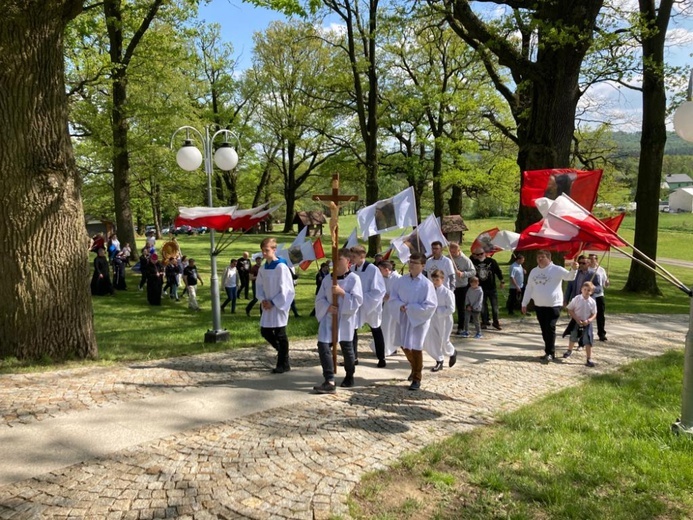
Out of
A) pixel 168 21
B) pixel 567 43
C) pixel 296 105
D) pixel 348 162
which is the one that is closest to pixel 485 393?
pixel 567 43

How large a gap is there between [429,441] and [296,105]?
122 ft

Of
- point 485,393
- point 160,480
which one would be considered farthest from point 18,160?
point 485,393

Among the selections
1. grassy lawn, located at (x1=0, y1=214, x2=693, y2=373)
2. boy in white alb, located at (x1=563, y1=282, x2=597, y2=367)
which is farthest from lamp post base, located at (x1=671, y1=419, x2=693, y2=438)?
grassy lawn, located at (x1=0, y1=214, x2=693, y2=373)

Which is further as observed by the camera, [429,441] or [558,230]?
[558,230]

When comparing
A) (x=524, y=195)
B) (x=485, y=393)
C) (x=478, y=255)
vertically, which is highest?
(x=524, y=195)

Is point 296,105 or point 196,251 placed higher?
point 296,105

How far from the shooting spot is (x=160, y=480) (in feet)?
14.4

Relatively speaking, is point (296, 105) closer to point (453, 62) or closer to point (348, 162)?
point (348, 162)

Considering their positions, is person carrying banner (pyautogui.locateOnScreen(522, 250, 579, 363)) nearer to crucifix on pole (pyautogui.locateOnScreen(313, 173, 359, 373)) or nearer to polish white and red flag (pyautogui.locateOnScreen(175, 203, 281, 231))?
crucifix on pole (pyautogui.locateOnScreen(313, 173, 359, 373))

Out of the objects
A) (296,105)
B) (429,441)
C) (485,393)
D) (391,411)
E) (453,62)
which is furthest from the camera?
(296,105)

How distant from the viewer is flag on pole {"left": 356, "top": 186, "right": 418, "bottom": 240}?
11102 mm

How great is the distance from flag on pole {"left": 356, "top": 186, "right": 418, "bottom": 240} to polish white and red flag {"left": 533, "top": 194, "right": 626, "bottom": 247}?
4645 millimetres

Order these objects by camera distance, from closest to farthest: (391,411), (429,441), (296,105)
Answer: (429,441) < (391,411) < (296,105)

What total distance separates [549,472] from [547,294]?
4984mm
